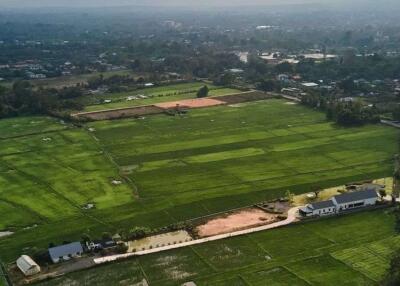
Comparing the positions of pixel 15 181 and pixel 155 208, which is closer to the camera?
pixel 155 208

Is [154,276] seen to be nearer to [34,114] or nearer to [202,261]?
[202,261]

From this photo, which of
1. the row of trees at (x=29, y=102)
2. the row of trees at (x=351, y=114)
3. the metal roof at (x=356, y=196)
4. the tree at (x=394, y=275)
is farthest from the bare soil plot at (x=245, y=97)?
the tree at (x=394, y=275)

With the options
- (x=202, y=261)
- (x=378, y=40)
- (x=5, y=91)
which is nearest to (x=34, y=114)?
(x=5, y=91)

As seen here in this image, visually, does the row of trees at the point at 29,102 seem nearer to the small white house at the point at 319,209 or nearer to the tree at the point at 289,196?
the tree at the point at 289,196

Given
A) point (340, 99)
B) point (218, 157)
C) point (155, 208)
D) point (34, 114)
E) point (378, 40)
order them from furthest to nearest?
point (378, 40), point (340, 99), point (34, 114), point (218, 157), point (155, 208)

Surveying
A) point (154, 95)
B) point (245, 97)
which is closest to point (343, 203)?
point (245, 97)

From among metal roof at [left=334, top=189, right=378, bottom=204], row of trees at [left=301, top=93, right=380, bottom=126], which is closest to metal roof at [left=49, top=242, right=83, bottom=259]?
metal roof at [left=334, top=189, right=378, bottom=204]

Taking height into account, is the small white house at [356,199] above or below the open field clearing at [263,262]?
above

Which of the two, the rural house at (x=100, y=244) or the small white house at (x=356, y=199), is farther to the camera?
the small white house at (x=356, y=199)
